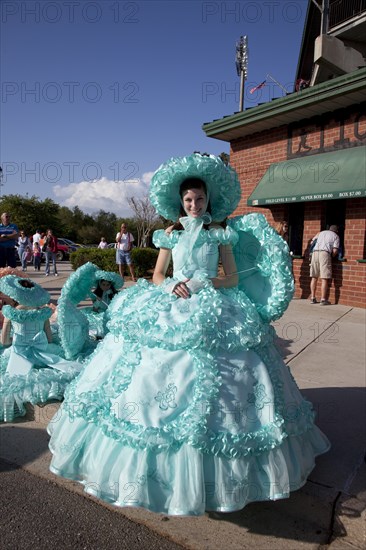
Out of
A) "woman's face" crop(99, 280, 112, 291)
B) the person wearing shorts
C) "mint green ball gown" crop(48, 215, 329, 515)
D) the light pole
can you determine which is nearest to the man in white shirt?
"woman's face" crop(99, 280, 112, 291)

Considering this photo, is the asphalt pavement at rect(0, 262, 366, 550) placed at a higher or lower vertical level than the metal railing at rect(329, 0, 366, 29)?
lower

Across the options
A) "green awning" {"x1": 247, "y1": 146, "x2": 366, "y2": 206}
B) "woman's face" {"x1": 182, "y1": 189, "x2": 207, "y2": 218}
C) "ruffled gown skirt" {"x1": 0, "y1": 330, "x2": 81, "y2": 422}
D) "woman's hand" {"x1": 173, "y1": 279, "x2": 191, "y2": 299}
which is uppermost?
"green awning" {"x1": 247, "y1": 146, "x2": 366, "y2": 206}

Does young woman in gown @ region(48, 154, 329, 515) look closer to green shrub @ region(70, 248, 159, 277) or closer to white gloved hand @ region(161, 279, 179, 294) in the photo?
white gloved hand @ region(161, 279, 179, 294)

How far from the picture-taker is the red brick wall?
26.9ft

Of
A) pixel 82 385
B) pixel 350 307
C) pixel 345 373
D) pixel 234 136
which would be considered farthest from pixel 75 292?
pixel 234 136

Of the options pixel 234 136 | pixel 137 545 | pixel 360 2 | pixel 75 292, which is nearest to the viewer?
pixel 137 545

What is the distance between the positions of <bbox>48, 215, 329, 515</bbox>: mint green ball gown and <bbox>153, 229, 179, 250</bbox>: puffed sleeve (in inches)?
13.8

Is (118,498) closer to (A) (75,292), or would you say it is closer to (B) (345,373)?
(A) (75,292)

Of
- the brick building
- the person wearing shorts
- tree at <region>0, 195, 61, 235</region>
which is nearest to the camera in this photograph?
the brick building

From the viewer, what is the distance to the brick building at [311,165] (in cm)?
796

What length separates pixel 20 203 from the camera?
43438 millimetres

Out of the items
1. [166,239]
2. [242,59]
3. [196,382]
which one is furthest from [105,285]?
[242,59]

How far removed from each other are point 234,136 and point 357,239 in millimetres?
4442

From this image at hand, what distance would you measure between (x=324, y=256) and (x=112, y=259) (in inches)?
326
